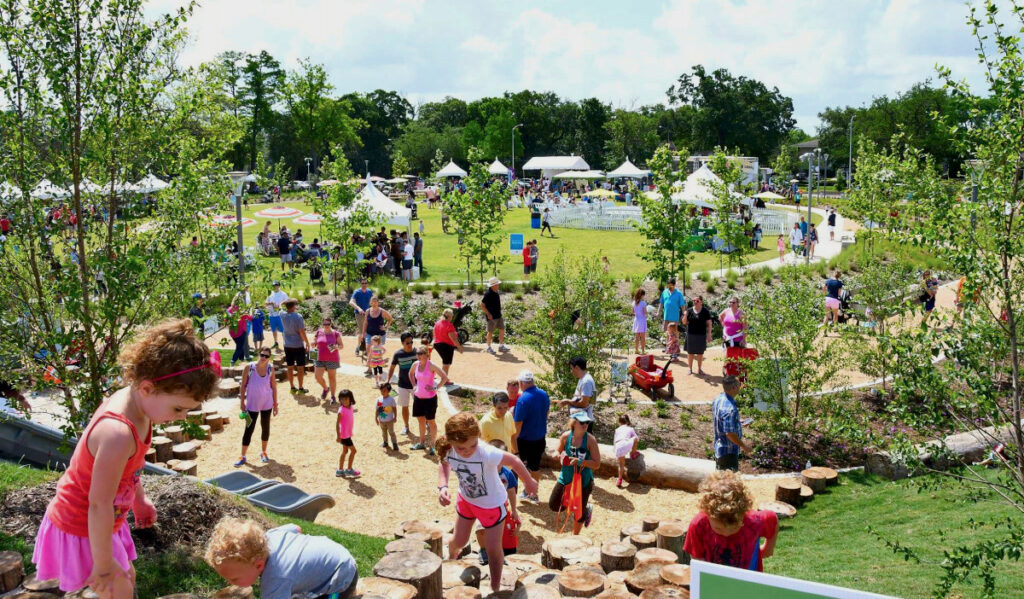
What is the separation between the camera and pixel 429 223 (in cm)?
4131

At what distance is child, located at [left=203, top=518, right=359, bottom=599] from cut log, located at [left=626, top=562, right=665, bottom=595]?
7.45ft

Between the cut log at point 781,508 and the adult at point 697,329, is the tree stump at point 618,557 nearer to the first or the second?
the cut log at point 781,508

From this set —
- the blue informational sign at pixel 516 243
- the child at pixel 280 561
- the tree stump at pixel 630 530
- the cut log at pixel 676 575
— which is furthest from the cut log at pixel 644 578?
the blue informational sign at pixel 516 243

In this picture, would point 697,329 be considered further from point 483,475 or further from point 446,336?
point 483,475

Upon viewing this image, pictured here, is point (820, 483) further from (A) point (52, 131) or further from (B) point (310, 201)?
(B) point (310, 201)

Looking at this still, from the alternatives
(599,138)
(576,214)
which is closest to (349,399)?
(576,214)

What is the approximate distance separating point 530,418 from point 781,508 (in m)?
2.84

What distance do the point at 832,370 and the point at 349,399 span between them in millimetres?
6290

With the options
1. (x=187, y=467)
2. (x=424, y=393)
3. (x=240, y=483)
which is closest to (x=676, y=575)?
(x=240, y=483)

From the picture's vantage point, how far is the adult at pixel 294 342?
13.0 meters

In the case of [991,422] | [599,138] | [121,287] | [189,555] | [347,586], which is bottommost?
[189,555]

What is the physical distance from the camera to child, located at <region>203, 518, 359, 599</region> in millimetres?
3531

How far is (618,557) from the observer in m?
6.22

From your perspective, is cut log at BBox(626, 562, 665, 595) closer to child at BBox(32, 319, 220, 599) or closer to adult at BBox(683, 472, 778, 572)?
adult at BBox(683, 472, 778, 572)
